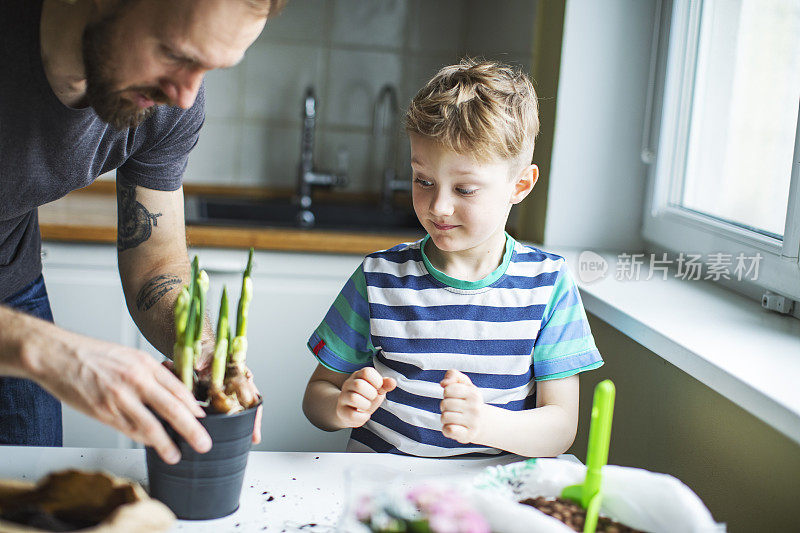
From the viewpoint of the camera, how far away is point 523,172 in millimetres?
1259

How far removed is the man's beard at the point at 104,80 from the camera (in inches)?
39.9

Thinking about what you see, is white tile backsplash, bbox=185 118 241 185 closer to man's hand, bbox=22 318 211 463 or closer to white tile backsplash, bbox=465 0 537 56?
white tile backsplash, bbox=465 0 537 56

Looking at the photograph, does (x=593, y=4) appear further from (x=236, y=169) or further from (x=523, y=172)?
(x=236, y=169)

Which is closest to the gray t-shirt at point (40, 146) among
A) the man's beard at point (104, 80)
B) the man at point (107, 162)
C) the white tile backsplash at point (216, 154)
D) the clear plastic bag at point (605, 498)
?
the man at point (107, 162)

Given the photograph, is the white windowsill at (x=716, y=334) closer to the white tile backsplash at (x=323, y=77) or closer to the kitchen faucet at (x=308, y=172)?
the kitchen faucet at (x=308, y=172)

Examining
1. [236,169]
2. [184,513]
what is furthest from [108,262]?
[184,513]

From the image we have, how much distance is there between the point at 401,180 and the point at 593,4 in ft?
3.01

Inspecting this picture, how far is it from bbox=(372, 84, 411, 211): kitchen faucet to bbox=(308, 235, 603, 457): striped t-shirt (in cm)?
136

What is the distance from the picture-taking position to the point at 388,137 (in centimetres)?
275

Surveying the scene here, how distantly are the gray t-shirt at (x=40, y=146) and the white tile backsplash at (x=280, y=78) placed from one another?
52.1 inches

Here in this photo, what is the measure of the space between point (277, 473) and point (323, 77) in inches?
77.9

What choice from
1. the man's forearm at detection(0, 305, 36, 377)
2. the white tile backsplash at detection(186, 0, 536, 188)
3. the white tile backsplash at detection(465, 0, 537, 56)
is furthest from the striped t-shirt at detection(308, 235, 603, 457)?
the white tile backsplash at detection(186, 0, 536, 188)

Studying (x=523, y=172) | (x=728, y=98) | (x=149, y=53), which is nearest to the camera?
(x=149, y=53)

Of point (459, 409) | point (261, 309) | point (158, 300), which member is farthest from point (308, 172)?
point (459, 409)
